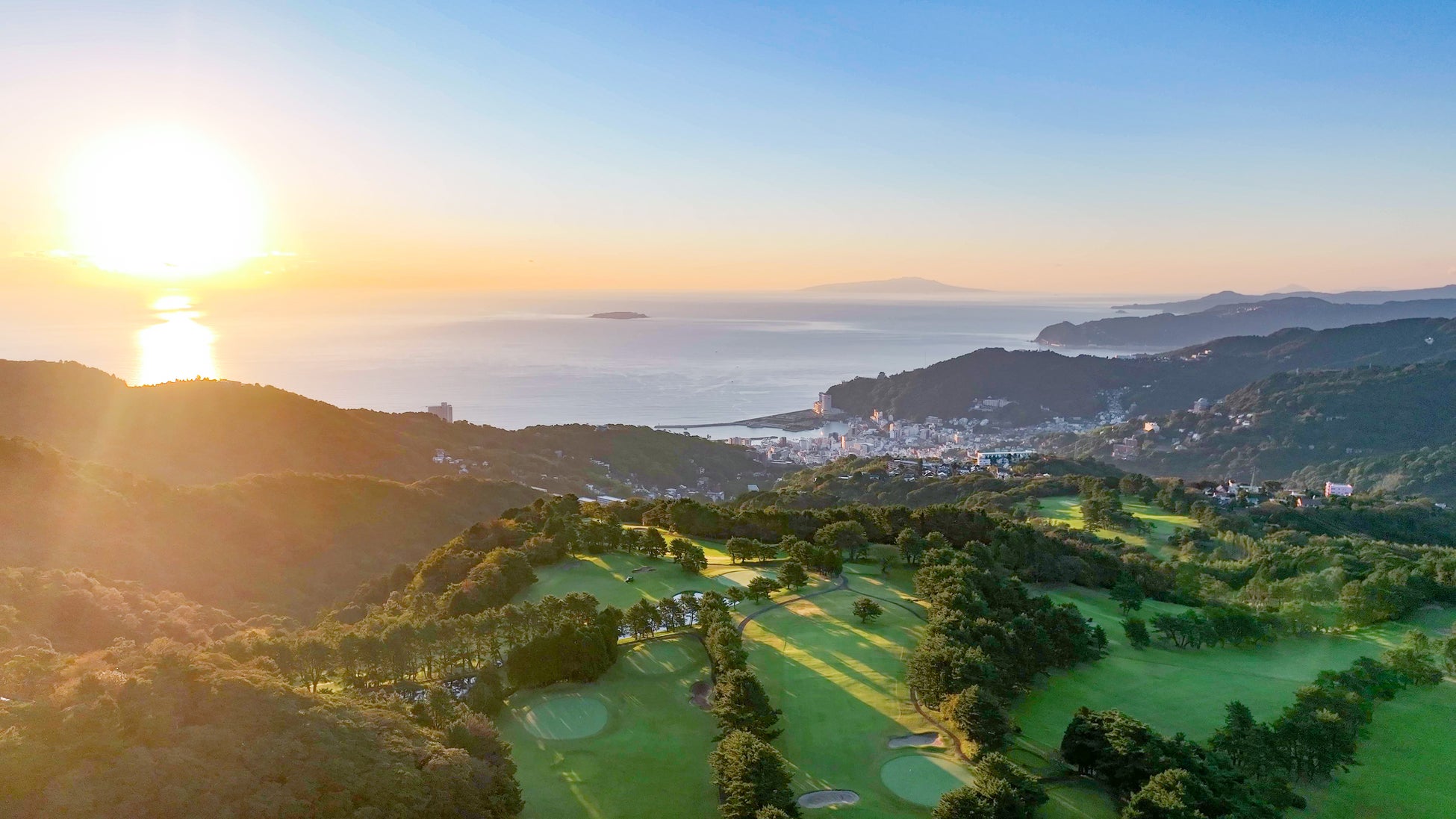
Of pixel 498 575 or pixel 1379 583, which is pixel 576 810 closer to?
pixel 498 575

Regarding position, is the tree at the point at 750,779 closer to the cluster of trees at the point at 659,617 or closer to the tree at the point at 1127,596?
the cluster of trees at the point at 659,617

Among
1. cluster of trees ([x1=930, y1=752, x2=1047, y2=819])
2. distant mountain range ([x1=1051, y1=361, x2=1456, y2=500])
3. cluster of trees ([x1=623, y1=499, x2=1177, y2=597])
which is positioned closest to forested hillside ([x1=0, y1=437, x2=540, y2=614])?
cluster of trees ([x1=623, y1=499, x2=1177, y2=597])

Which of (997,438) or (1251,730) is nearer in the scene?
(1251,730)

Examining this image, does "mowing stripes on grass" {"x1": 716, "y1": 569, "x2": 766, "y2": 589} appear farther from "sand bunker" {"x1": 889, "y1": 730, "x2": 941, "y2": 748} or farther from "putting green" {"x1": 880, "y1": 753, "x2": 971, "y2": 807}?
"putting green" {"x1": 880, "y1": 753, "x2": 971, "y2": 807}

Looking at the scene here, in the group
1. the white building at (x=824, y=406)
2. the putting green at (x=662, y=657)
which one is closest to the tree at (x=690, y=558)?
the putting green at (x=662, y=657)

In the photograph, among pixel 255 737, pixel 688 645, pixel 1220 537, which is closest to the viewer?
pixel 255 737

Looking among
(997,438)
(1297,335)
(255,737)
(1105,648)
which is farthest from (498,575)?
(1297,335)

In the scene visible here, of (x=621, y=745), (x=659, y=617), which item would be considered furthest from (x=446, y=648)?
(x=659, y=617)

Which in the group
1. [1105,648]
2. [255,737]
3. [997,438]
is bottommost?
[997,438]
